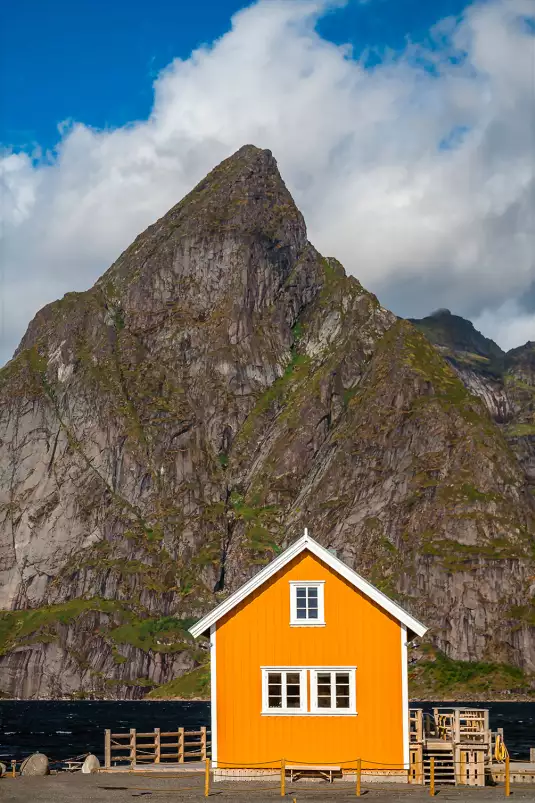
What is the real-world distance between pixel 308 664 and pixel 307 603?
2733 millimetres

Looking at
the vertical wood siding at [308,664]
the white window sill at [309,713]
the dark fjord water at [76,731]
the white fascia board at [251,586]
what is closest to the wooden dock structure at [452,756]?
the vertical wood siding at [308,664]

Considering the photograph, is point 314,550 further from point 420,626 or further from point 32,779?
point 32,779

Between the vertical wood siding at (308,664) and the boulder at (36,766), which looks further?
the boulder at (36,766)

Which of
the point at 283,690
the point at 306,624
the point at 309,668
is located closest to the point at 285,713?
the point at 283,690

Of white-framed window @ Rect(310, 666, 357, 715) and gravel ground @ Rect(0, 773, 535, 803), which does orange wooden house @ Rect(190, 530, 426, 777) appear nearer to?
white-framed window @ Rect(310, 666, 357, 715)

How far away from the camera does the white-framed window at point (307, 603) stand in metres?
52.1

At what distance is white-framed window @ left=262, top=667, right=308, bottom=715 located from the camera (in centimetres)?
5150

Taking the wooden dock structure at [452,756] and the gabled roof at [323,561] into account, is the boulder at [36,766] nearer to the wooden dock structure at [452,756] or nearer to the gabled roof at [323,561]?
the gabled roof at [323,561]

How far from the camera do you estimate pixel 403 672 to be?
51156mm

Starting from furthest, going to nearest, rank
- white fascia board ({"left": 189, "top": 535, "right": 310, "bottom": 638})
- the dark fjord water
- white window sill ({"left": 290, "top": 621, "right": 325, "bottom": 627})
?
1. the dark fjord water
2. white fascia board ({"left": 189, "top": 535, "right": 310, "bottom": 638})
3. white window sill ({"left": 290, "top": 621, "right": 325, "bottom": 627})

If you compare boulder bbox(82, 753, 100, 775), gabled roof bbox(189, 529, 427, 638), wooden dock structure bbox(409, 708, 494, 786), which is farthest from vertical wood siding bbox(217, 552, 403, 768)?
boulder bbox(82, 753, 100, 775)

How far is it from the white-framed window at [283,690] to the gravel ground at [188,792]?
3577 millimetres

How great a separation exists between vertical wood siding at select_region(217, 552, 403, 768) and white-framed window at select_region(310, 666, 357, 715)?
32 centimetres

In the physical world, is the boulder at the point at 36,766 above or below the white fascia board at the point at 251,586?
below
